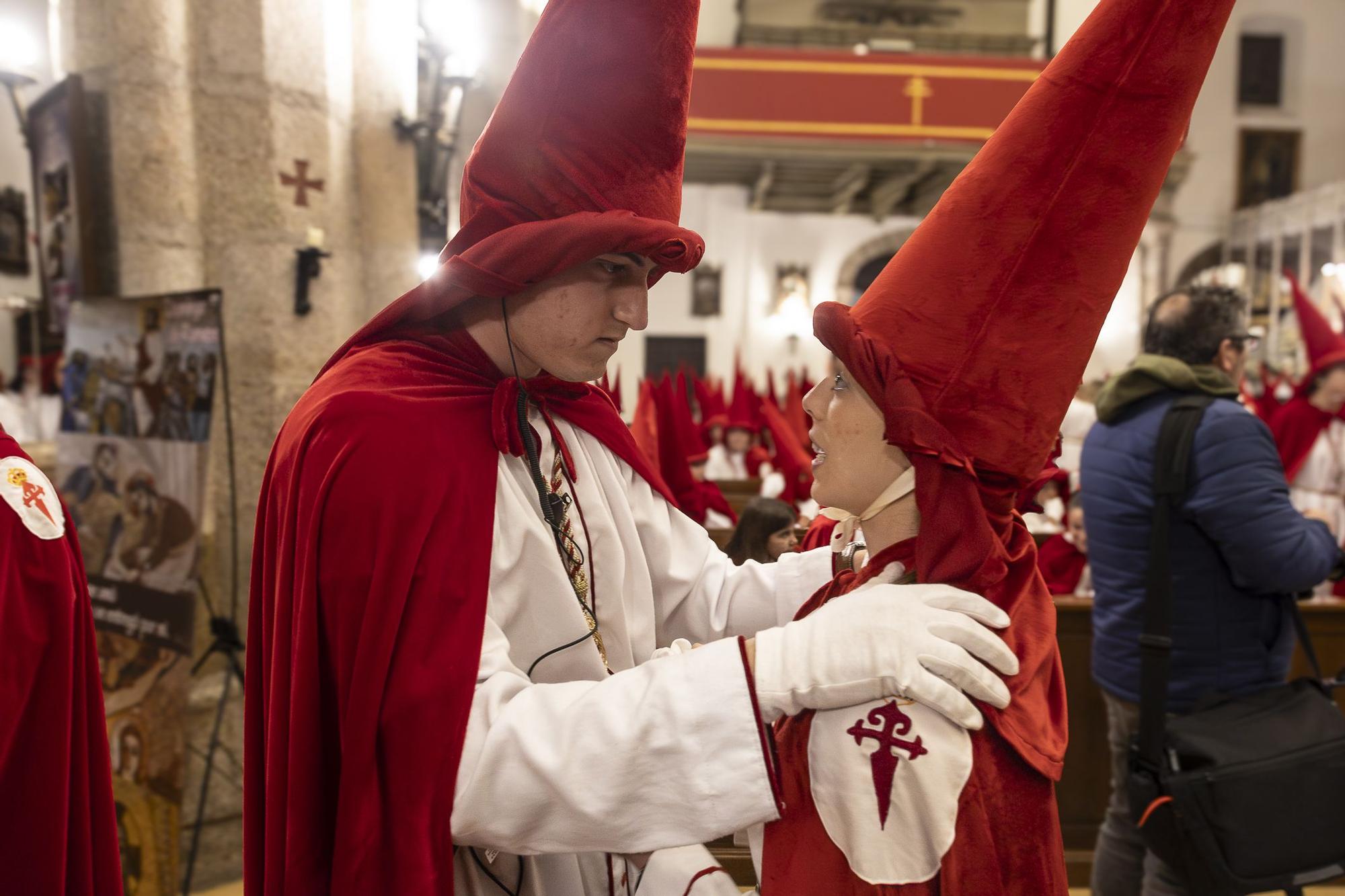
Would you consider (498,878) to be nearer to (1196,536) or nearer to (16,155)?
(1196,536)

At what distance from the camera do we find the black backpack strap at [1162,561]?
2.16 m

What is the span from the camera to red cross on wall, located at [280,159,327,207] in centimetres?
348

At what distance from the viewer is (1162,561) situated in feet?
7.32

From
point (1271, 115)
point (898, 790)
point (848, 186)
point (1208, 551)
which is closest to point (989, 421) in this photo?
point (898, 790)

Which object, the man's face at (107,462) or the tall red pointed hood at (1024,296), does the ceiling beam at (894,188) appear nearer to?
the man's face at (107,462)

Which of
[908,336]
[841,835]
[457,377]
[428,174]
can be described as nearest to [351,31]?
[428,174]

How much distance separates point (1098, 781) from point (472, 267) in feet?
10.6

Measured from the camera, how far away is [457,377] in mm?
1342

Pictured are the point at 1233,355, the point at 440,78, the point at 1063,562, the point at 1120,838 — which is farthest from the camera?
the point at 440,78

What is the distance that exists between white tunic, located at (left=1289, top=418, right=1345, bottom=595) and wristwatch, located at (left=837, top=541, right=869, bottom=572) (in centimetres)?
369


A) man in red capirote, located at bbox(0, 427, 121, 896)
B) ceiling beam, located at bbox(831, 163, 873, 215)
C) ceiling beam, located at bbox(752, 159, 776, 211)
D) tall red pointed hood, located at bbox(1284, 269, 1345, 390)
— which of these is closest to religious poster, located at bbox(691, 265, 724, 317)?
ceiling beam, located at bbox(752, 159, 776, 211)

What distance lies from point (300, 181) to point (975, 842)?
3322 mm

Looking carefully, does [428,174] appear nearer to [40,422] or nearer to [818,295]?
[40,422]

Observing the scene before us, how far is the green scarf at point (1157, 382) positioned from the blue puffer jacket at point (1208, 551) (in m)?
0.03
